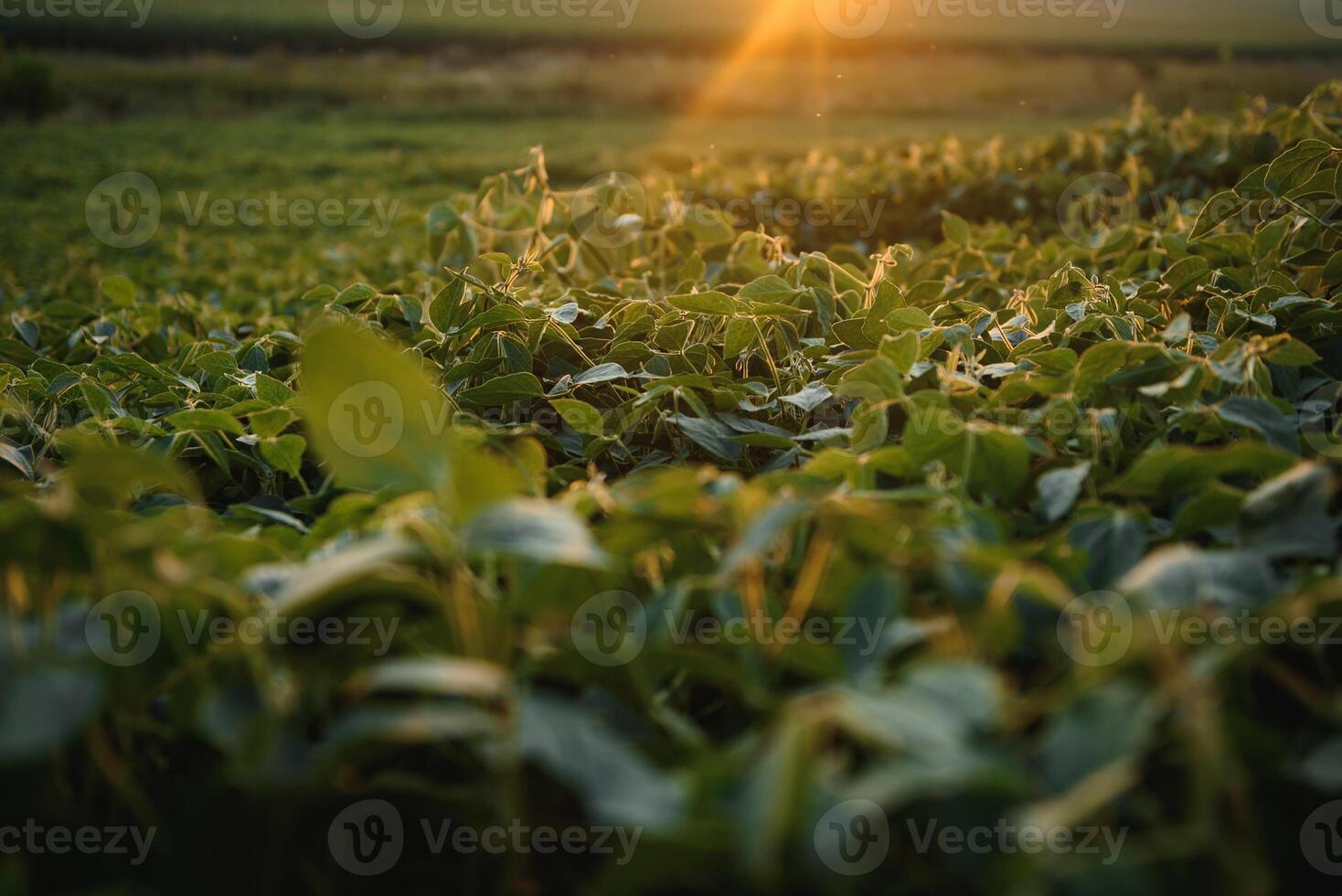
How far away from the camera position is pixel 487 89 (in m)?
11.1

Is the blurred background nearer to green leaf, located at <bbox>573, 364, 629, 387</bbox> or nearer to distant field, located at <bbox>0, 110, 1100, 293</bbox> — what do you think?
distant field, located at <bbox>0, 110, 1100, 293</bbox>

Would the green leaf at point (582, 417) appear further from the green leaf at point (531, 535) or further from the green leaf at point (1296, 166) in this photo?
the green leaf at point (1296, 166)

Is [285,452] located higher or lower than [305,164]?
higher

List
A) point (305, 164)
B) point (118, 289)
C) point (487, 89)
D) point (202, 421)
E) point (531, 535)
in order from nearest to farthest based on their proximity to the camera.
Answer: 1. point (531, 535)
2. point (202, 421)
3. point (118, 289)
4. point (305, 164)
5. point (487, 89)

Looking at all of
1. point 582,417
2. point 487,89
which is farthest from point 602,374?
point 487,89

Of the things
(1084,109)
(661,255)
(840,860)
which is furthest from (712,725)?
(1084,109)

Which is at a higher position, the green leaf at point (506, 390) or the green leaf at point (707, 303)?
the green leaf at point (707, 303)

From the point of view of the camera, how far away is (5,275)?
150 inches

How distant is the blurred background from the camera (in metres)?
7.54

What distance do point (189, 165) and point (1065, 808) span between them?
8.73m

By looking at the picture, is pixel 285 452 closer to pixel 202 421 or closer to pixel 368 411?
pixel 202 421

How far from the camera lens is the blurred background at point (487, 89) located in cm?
754

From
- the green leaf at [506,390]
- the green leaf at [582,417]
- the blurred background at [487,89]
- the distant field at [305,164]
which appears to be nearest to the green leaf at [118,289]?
the green leaf at [506,390]

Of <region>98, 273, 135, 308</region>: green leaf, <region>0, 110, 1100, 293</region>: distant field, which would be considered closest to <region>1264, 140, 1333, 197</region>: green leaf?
<region>98, 273, 135, 308</region>: green leaf
